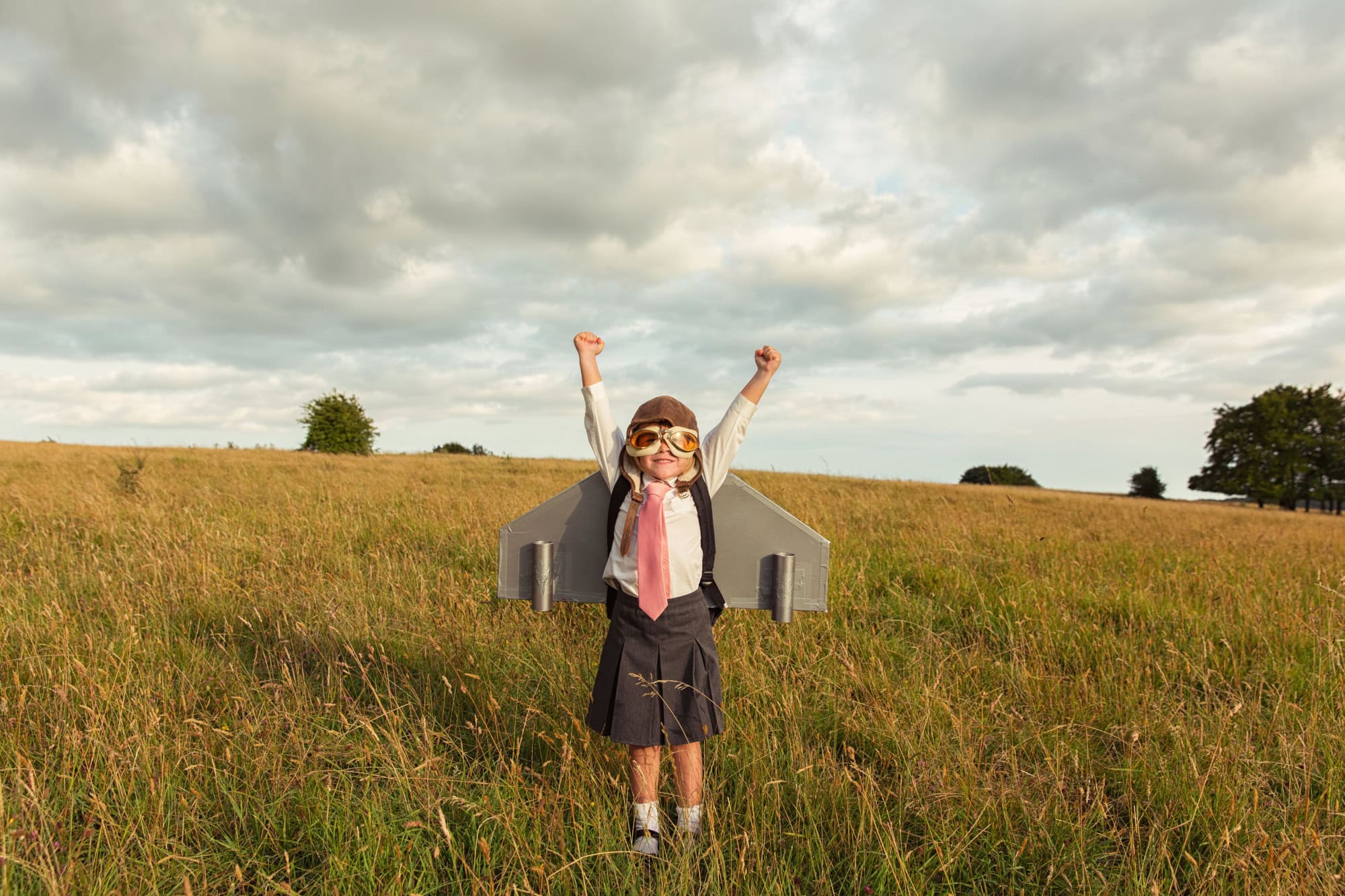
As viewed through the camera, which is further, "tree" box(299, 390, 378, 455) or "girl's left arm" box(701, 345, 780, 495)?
"tree" box(299, 390, 378, 455)

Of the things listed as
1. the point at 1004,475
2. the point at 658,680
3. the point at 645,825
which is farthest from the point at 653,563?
the point at 1004,475

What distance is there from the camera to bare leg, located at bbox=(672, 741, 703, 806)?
262cm

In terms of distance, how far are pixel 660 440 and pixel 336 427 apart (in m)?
37.0

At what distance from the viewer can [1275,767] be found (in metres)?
3.12

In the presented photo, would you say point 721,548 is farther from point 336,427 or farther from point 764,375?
point 336,427

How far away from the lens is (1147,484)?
Result: 188ft

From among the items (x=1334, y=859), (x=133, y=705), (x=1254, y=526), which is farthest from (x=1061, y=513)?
(x=133, y=705)

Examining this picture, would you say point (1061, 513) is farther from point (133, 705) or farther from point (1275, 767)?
point (133, 705)

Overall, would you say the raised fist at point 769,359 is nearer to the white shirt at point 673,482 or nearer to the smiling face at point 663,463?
the white shirt at point 673,482

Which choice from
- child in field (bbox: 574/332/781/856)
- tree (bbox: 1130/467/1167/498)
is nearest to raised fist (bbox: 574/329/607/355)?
child in field (bbox: 574/332/781/856)

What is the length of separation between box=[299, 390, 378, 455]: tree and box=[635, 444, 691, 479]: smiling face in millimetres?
35410

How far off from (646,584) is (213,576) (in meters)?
4.11

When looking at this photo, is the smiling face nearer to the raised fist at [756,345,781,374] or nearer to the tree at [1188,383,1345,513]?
the raised fist at [756,345,781,374]

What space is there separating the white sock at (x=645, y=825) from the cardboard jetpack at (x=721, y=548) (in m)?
0.83
